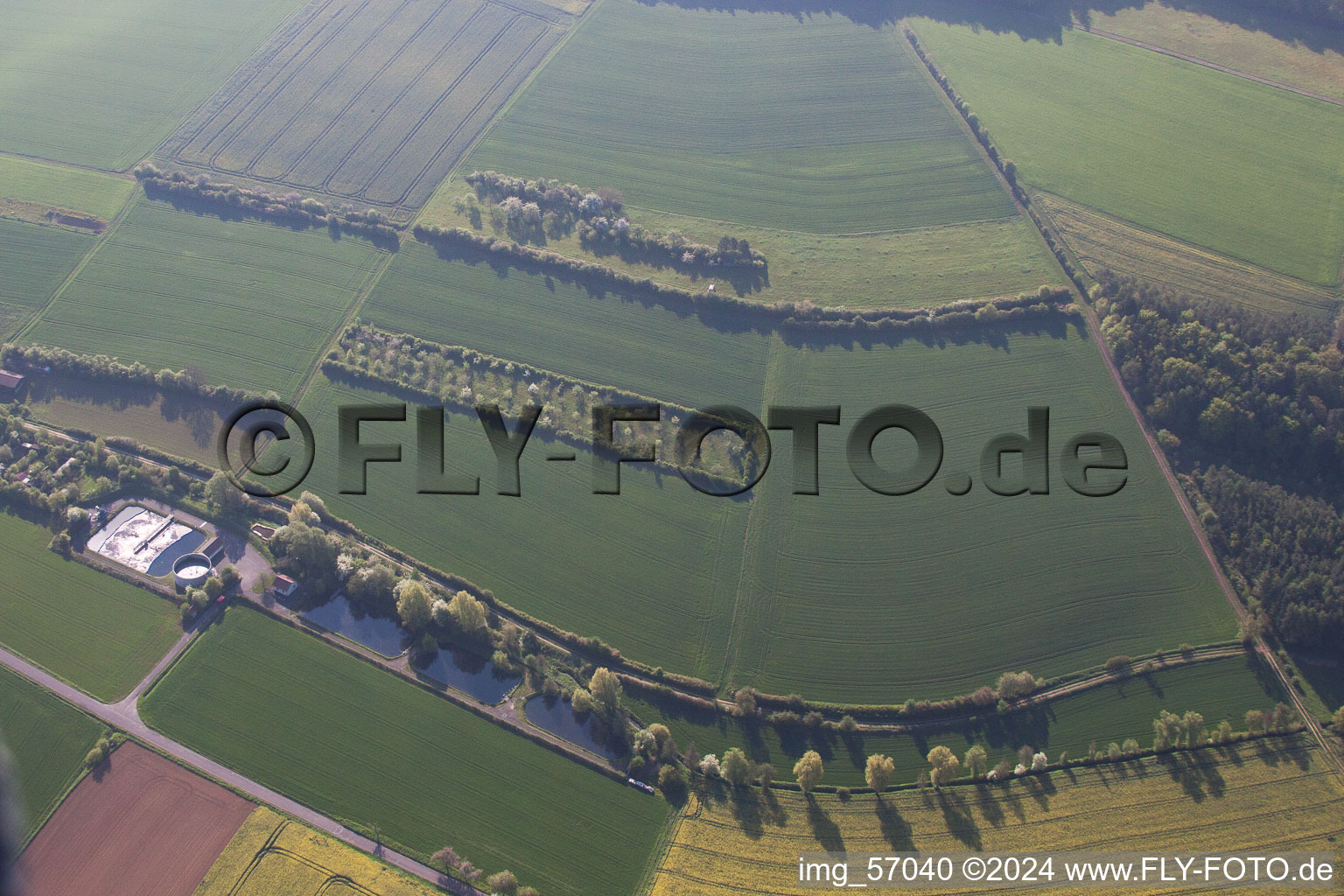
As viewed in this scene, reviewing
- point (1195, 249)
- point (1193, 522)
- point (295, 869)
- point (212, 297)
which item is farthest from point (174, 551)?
point (1195, 249)

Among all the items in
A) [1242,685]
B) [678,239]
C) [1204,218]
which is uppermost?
[1204,218]

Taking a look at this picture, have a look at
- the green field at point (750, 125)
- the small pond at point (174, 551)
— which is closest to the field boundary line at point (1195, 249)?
the green field at point (750, 125)

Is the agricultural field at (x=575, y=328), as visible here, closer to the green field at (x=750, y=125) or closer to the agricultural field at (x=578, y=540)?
the agricultural field at (x=578, y=540)

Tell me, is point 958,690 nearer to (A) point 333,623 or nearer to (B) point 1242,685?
(B) point 1242,685

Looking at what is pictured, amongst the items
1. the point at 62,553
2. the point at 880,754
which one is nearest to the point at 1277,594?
the point at 880,754

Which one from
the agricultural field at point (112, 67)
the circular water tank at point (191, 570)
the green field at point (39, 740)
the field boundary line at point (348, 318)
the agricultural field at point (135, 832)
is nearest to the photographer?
the agricultural field at point (135, 832)

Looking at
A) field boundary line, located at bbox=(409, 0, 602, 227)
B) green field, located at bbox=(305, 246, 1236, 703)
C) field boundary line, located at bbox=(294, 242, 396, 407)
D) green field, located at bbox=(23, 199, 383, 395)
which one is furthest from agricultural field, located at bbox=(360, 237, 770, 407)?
field boundary line, located at bbox=(409, 0, 602, 227)
